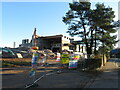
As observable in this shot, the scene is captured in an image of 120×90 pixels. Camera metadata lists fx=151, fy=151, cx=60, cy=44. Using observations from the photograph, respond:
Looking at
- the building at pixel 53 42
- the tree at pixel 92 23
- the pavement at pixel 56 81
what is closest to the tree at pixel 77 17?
the tree at pixel 92 23

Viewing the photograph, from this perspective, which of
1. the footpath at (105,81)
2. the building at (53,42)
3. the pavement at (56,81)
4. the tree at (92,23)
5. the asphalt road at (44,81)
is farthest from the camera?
the building at (53,42)

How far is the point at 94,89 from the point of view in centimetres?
771

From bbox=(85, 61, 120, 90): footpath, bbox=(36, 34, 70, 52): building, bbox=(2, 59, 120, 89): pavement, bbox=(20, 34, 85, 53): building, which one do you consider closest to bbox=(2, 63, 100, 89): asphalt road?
bbox=(2, 59, 120, 89): pavement

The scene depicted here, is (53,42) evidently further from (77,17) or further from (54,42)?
(77,17)

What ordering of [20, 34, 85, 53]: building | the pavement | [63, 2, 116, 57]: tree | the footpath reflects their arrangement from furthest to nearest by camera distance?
[20, 34, 85, 53]: building < [63, 2, 116, 57]: tree < the footpath < the pavement

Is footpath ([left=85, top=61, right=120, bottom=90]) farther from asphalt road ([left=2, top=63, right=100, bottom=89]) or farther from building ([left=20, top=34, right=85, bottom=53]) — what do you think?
building ([left=20, top=34, right=85, bottom=53])

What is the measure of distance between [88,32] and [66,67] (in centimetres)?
739

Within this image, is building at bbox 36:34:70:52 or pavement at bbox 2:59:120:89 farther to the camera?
building at bbox 36:34:70:52

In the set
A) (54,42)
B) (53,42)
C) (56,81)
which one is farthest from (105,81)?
(53,42)

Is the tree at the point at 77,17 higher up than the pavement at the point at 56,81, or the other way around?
the tree at the point at 77,17

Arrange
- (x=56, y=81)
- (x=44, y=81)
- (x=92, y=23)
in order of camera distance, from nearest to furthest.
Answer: (x=44, y=81) < (x=56, y=81) < (x=92, y=23)

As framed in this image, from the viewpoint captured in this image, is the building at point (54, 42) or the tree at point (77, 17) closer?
the tree at point (77, 17)

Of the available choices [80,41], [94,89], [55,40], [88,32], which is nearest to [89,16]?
[88,32]

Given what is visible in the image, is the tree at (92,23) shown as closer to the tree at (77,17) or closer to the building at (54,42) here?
the tree at (77,17)
